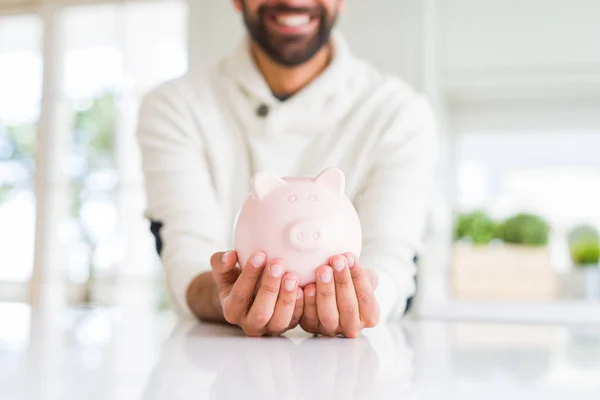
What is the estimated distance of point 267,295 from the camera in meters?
0.73

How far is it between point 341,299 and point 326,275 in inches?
1.5

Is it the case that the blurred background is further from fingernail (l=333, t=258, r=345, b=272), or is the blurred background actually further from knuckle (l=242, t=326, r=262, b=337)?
fingernail (l=333, t=258, r=345, b=272)

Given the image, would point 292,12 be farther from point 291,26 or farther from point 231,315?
point 231,315

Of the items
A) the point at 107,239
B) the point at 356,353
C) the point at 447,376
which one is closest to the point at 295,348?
the point at 356,353

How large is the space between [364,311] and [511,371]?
19 centimetres

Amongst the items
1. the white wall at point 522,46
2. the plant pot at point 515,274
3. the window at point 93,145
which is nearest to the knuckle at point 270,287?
the plant pot at point 515,274

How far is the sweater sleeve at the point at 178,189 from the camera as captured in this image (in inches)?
42.9

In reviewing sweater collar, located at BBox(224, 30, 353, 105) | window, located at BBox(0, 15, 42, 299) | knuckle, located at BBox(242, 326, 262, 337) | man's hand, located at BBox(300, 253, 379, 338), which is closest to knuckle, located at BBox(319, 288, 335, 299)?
man's hand, located at BBox(300, 253, 379, 338)

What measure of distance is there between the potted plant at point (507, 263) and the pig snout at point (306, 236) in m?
1.77

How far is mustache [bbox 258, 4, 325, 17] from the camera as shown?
1.25 meters

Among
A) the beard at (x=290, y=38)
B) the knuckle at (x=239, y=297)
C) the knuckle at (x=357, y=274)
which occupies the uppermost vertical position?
the beard at (x=290, y=38)

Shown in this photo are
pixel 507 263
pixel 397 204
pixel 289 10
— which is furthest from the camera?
pixel 507 263

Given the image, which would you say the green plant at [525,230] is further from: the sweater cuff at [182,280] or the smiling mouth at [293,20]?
the sweater cuff at [182,280]

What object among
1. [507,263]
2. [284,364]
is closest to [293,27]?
[284,364]
